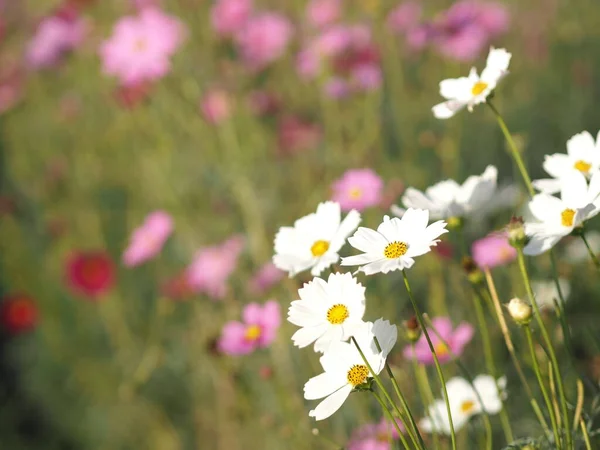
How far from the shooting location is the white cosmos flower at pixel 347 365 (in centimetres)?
47

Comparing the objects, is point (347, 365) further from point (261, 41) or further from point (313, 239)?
point (261, 41)

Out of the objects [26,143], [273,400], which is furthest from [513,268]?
[26,143]

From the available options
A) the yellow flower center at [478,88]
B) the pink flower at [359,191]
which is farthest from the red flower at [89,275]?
the yellow flower center at [478,88]

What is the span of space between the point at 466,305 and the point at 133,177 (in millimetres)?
1159

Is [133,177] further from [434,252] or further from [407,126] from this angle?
[434,252]

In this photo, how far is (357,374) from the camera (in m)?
0.48

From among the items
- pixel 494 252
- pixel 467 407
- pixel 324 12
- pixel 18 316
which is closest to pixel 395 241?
pixel 467 407

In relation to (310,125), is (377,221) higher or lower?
Answer: lower

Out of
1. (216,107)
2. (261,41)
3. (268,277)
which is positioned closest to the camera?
(268,277)

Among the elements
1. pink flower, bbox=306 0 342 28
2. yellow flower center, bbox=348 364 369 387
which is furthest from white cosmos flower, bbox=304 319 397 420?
pink flower, bbox=306 0 342 28

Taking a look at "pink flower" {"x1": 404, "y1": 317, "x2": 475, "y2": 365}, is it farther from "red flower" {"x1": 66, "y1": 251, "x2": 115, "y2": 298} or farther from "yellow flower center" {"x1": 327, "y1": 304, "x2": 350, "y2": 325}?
"red flower" {"x1": 66, "y1": 251, "x2": 115, "y2": 298}

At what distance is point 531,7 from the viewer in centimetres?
218

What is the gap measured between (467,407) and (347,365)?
0.80 feet

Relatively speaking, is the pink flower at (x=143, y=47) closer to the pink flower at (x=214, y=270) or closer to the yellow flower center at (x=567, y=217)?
the pink flower at (x=214, y=270)
